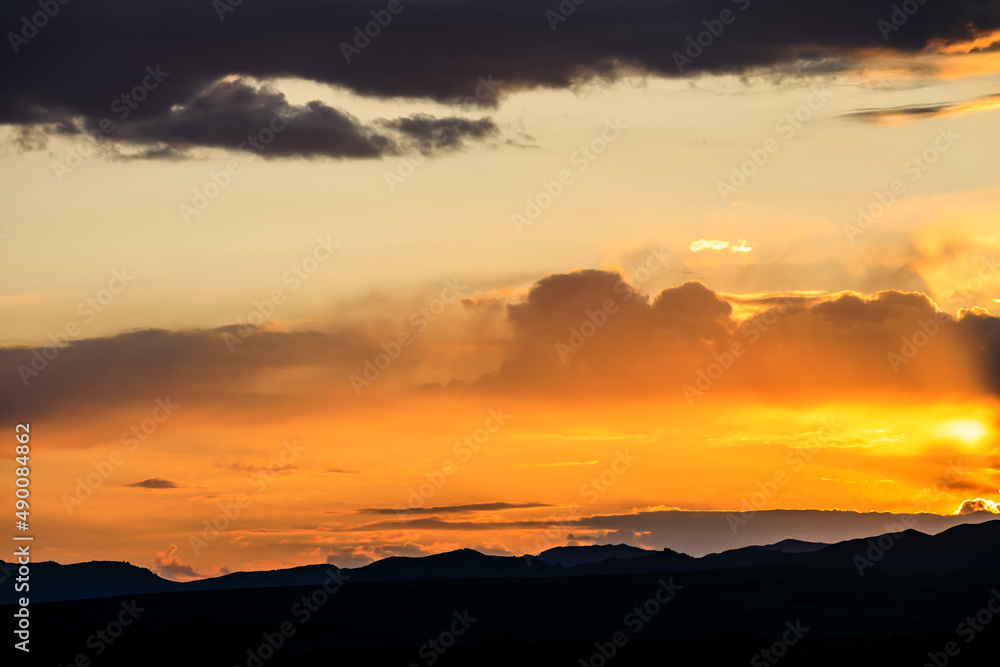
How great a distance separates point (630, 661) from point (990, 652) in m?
50.5

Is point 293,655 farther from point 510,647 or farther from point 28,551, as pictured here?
point 28,551

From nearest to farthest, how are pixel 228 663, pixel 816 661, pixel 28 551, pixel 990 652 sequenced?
pixel 28 551, pixel 816 661, pixel 990 652, pixel 228 663

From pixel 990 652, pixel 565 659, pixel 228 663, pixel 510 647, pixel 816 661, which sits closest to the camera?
pixel 816 661

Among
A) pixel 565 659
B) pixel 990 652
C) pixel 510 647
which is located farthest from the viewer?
pixel 510 647

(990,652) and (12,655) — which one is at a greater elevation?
(12,655)

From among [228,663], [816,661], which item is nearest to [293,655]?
[228,663]

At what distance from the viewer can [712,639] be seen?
198500 millimetres

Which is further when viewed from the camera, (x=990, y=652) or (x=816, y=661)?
(x=990, y=652)

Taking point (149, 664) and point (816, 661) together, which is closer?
point (816, 661)

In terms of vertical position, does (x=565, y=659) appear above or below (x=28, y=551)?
below

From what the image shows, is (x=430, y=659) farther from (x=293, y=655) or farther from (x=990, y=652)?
(x=990, y=652)

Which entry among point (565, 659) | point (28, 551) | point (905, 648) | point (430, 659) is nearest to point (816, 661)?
point (905, 648)

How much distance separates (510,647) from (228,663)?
48.1m

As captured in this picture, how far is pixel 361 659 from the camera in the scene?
176375 millimetres
